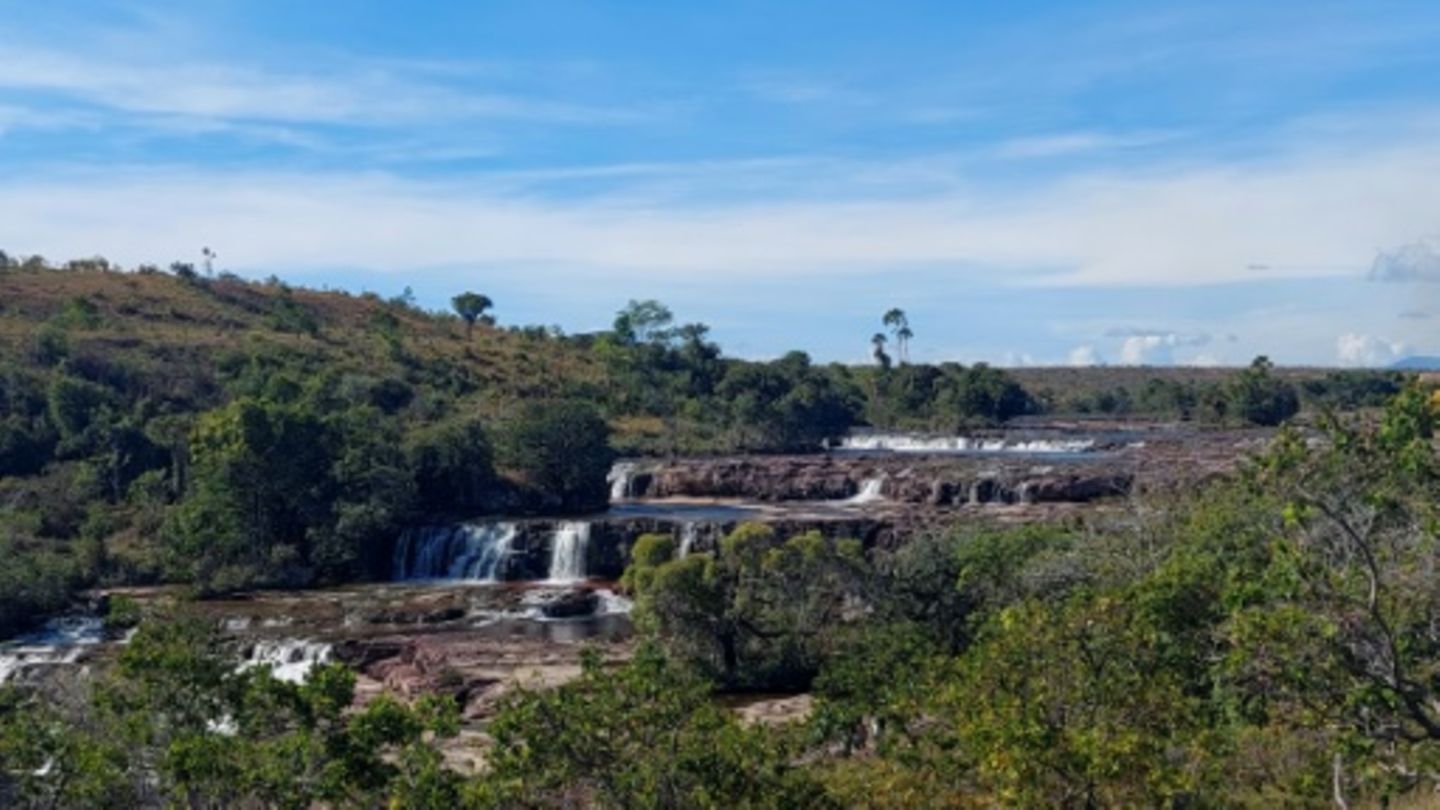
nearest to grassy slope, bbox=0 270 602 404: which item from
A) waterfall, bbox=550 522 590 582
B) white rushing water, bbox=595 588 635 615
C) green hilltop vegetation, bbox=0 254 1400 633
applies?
green hilltop vegetation, bbox=0 254 1400 633

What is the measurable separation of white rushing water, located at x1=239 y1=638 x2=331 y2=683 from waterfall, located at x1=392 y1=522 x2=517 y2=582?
12.4m

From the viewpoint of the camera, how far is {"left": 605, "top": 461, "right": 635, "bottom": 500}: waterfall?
60281mm

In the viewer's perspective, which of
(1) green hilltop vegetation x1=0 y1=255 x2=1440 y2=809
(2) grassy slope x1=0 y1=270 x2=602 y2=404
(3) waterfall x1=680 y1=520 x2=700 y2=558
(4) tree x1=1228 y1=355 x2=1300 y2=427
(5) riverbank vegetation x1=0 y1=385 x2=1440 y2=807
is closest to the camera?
(5) riverbank vegetation x1=0 y1=385 x2=1440 y2=807

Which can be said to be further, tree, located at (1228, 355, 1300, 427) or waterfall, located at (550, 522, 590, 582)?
tree, located at (1228, 355, 1300, 427)

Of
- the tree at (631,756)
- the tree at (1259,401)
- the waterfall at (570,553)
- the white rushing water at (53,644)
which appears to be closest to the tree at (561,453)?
the waterfall at (570,553)

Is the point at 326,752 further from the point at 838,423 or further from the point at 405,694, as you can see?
the point at 838,423

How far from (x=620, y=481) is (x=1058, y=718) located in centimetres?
4992

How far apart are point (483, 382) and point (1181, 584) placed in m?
67.2

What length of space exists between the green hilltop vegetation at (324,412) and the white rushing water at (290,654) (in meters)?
A: 9.12

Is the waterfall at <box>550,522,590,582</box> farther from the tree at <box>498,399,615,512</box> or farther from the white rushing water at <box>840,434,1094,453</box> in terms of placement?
the white rushing water at <box>840,434,1094,453</box>

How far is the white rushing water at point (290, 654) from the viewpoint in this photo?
102 feet

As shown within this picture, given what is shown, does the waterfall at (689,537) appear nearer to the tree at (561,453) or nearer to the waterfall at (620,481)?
the tree at (561,453)

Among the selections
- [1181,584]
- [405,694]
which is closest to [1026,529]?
[1181,584]

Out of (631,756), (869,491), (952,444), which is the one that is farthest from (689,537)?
(952,444)
